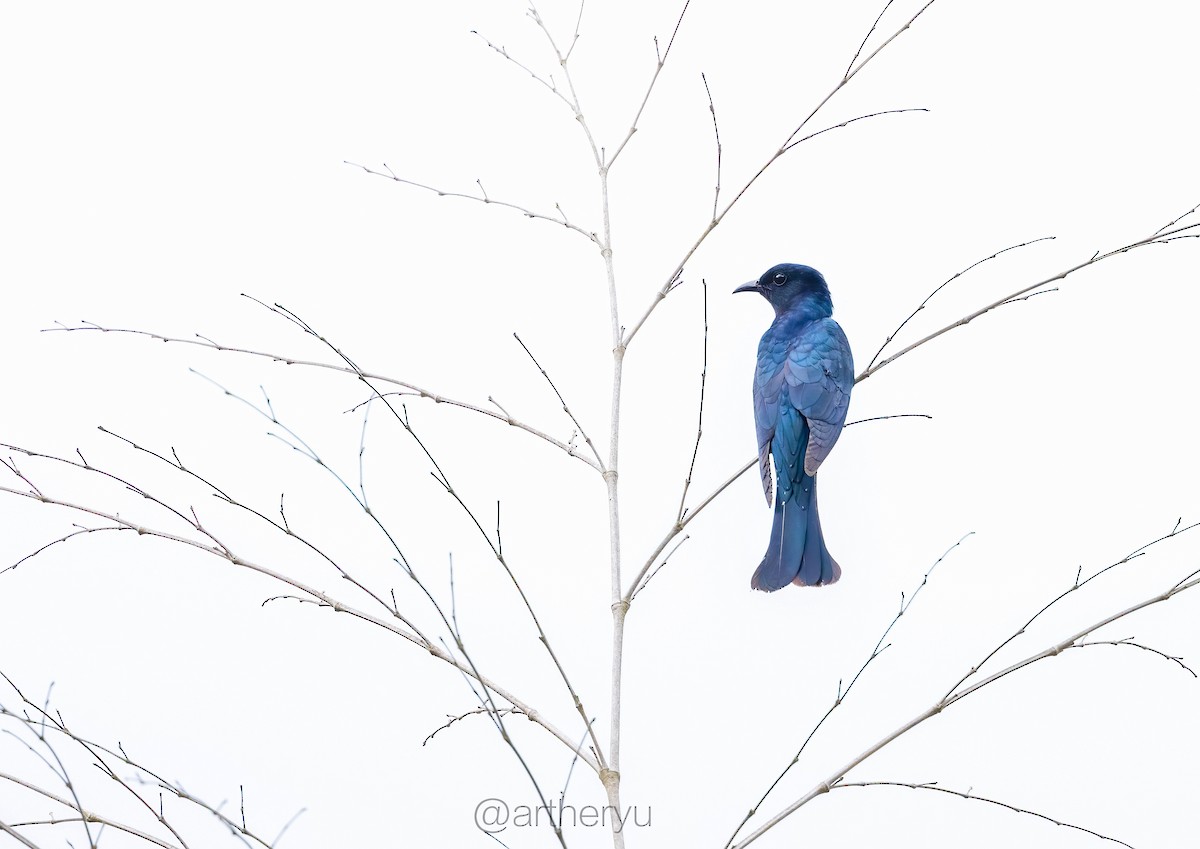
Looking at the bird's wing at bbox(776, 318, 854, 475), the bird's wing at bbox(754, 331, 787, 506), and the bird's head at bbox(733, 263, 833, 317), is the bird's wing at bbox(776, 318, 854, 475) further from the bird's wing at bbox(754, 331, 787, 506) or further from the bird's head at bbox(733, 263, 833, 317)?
the bird's head at bbox(733, 263, 833, 317)

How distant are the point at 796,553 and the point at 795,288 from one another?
0.71 m

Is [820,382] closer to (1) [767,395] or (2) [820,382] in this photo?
(2) [820,382]

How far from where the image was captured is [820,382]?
7.90 ft

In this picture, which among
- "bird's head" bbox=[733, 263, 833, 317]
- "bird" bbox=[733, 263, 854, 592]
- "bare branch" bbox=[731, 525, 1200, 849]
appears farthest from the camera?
"bird's head" bbox=[733, 263, 833, 317]

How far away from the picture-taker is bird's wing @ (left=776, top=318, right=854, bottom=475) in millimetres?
2344

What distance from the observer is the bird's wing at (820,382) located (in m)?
2.34

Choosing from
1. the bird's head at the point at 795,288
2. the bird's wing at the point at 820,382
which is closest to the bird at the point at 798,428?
the bird's wing at the point at 820,382

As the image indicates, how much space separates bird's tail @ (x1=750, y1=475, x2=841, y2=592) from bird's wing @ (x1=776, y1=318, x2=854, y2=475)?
0.28ft

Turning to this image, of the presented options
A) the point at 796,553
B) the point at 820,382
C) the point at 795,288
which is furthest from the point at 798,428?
the point at 795,288

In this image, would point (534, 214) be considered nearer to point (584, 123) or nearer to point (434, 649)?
point (584, 123)

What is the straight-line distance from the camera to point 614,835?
5.46ft

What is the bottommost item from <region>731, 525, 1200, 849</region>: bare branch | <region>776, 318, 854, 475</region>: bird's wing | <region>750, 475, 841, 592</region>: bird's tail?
<region>731, 525, 1200, 849</region>: bare branch

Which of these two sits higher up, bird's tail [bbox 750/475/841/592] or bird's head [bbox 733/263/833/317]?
bird's head [bbox 733/263/833/317]

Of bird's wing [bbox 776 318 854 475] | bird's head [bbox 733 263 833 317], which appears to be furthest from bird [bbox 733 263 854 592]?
bird's head [bbox 733 263 833 317]
